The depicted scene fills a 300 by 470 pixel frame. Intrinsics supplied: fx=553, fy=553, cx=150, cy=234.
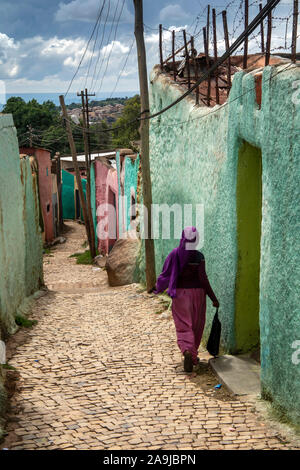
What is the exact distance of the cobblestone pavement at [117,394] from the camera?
14.5 ft

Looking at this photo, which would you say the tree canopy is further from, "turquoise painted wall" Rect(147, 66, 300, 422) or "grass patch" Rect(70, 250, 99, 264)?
"turquoise painted wall" Rect(147, 66, 300, 422)

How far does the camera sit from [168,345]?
24.5 ft

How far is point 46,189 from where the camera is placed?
27.4 metres

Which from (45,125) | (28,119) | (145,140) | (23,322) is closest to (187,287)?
(23,322)

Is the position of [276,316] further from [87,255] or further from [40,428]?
[87,255]

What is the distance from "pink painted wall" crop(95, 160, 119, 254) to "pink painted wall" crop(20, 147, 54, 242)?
5.21m

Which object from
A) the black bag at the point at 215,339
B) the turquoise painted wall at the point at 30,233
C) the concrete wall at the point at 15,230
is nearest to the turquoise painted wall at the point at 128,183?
the turquoise painted wall at the point at 30,233

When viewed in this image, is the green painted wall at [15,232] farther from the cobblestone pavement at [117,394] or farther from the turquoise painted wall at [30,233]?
the cobblestone pavement at [117,394]

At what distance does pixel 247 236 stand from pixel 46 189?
2214 centimetres

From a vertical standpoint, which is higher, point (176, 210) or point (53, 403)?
point (176, 210)

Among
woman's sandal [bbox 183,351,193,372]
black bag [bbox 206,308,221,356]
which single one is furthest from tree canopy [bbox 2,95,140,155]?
woman's sandal [bbox 183,351,193,372]

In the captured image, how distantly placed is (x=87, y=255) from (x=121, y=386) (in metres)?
16.8

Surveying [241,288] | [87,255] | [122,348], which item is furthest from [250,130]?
[87,255]

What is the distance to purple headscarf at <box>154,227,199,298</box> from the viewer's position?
624 cm
